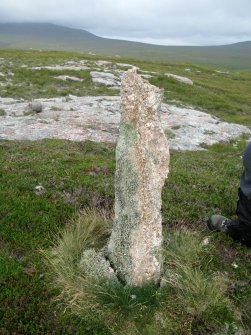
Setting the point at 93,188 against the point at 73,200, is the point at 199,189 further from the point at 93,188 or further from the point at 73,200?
the point at 73,200

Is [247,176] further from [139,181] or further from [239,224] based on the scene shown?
[139,181]

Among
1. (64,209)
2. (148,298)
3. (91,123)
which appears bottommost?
(91,123)

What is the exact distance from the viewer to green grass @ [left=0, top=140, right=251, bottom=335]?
8492 mm

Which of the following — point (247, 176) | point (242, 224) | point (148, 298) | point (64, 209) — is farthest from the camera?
point (64, 209)

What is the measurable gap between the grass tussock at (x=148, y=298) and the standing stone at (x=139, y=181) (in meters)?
0.47

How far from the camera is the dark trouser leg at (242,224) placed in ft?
35.6

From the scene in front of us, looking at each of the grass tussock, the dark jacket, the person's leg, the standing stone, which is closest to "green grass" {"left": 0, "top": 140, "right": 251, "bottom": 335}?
the grass tussock

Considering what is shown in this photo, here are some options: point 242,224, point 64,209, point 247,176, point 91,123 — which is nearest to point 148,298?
point 242,224

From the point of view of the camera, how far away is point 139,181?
8.87 metres

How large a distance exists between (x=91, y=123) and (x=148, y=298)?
1902 cm

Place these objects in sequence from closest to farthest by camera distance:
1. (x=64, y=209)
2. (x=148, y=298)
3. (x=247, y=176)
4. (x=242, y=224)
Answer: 1. (x=148, y=298)
2. (x=247, y=176)
3. (x=242, y=224)
4. (x=64, y=209)

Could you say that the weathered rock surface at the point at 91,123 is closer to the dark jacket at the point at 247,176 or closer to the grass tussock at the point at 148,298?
the dark jacket at the point at 247,176

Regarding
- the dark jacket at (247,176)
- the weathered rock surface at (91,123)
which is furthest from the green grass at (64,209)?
the weathered rock surface at (91,123)

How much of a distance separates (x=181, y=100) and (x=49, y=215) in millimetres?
31794
